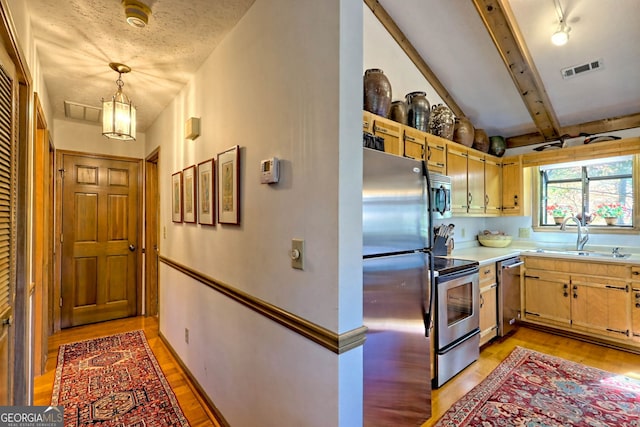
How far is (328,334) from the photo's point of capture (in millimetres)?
1151

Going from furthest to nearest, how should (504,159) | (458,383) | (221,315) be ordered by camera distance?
(504,159)
(458,383)
(221,315)

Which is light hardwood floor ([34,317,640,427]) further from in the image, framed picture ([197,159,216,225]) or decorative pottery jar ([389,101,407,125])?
decorative pottery jar ([389,101,407,125])

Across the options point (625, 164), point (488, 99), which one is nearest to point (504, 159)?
point (488, 99)

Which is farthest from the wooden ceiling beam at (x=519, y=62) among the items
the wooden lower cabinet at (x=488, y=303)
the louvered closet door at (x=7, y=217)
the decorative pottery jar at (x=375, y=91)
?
the louvered closet door at (x=7, y=217)

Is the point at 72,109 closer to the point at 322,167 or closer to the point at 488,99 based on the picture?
the point at 322,167

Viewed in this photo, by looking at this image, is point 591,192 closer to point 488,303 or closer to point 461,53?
point 488,303

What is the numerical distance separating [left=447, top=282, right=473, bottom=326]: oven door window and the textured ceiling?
7.95 ft

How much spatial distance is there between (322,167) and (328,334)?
2.12 ft

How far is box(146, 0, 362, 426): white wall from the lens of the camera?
3.80ft

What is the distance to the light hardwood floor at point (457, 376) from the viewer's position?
215 cm

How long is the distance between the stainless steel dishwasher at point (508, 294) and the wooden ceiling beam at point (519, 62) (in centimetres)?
170

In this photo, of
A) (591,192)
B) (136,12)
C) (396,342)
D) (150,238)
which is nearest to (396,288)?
(396,342)

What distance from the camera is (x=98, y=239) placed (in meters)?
3.76

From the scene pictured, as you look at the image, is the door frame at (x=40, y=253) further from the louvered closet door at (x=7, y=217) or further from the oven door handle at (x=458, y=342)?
the oven door handle at (x=458, y=342)
